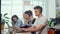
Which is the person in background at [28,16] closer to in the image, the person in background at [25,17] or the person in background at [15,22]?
the person in background at [25,17]

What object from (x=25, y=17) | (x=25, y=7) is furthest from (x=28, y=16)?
(x=25, y=7)

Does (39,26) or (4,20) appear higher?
(4,20)

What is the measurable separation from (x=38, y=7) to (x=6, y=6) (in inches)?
26.8

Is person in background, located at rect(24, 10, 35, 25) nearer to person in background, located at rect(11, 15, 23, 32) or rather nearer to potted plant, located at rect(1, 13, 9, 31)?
person in background, located at rect(11, 15, 23, 32)

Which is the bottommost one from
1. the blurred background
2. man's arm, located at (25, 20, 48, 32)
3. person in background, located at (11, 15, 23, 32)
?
man's arm, located at (25, 20, 48, 32)

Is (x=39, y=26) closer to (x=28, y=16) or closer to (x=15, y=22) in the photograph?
(x=28, y=16)

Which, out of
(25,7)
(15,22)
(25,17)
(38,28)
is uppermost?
(25,7)

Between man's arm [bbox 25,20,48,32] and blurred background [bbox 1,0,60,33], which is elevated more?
blurred background [bbox 1,0,60,33]

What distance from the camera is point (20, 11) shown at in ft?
8.35

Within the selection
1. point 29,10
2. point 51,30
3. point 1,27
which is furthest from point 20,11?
point 51,30

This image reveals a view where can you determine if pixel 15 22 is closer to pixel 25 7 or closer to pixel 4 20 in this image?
pixel 4 20

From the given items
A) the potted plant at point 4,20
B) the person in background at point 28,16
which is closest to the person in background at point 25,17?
the person in background at point 28,16

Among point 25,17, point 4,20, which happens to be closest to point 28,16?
point 25,17

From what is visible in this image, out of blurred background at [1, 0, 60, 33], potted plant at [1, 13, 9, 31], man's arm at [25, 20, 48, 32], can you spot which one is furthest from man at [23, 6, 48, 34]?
potted plant at [1, 13, 9, 31]
